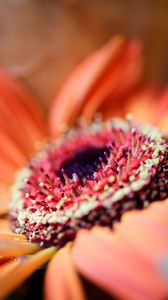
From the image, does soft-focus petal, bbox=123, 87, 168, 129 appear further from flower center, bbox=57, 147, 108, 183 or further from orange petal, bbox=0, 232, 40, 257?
orange petal, bbox=0, 232, 40, 257

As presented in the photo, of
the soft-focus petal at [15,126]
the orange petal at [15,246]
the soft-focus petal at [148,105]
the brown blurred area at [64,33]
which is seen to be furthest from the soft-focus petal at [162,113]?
the orange petal at [15,246]

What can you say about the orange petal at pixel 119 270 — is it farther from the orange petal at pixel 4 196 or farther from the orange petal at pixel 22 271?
the orange petal at pixel 4 196

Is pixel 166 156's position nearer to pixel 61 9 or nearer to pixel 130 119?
pixel 130 119

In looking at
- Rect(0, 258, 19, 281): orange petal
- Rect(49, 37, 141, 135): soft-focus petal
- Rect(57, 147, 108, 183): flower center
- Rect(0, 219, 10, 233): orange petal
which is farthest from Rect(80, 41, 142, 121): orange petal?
Rect(0, 258, 19, 281): orange petal

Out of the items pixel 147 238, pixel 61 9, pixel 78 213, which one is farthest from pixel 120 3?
pixel 147 238

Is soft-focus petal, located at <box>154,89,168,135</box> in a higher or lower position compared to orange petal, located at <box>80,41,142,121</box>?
lower
